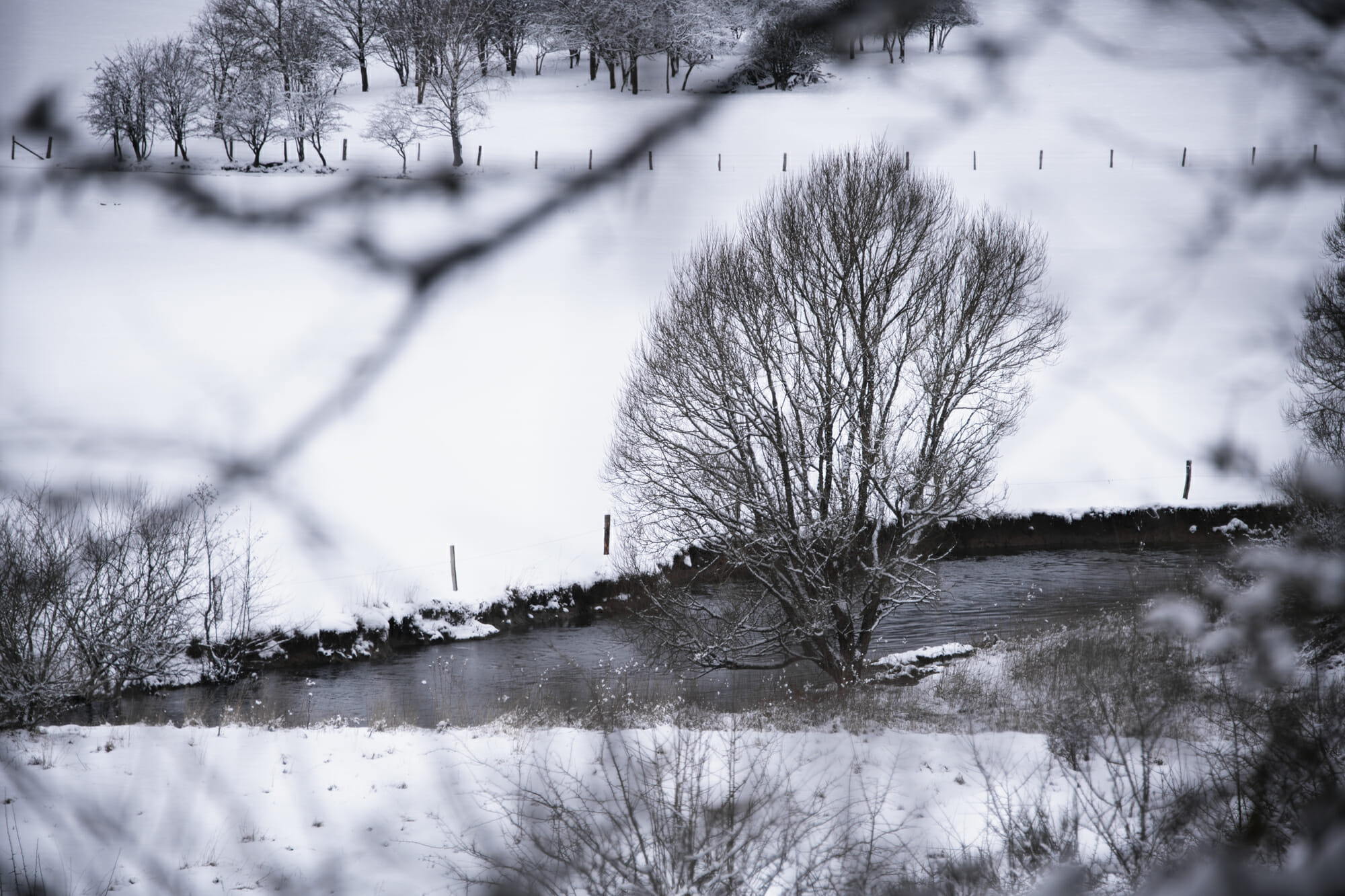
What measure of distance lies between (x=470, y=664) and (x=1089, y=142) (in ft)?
45.7

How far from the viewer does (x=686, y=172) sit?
1.09m

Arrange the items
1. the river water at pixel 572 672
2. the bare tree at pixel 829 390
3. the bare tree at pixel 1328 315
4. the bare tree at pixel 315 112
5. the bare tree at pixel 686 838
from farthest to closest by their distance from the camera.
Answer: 1. the river water at pixel 572 672
2. the bare tree at pixel 829 390
3. the bare tree at pixel 686 838
4. the bare tree at pixel 1328 315
5. the bare tree at pixel 315 112

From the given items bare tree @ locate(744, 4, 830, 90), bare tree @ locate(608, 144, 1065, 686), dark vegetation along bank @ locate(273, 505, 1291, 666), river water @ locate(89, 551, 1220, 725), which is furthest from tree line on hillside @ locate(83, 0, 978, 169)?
dark vegetation along bank @ locate(273, 505, 1291, 666)

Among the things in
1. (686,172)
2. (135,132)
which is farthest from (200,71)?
(686,172)

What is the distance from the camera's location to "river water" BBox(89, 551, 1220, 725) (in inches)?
431

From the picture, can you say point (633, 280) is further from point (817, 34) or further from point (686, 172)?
point (817, 34)

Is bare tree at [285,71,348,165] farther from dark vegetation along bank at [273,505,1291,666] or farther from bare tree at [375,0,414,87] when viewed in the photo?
dark vegetation along bank at [273,505,1291,666]

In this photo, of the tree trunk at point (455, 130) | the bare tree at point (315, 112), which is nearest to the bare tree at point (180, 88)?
the bare tree at point (315, 112)

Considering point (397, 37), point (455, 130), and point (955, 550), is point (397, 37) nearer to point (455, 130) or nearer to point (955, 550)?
point (455, 130)

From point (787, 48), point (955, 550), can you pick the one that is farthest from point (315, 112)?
point (955, 550)

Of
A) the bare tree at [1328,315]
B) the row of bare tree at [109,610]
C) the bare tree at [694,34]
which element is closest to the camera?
the bare tree at [694,34]

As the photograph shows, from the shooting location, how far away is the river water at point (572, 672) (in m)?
11.0

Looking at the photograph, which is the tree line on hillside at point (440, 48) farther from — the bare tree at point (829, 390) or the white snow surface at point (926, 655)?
the white snow surface at point (926, 655)

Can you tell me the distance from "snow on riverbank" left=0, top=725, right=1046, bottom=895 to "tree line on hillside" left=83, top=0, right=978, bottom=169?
9.69ft
